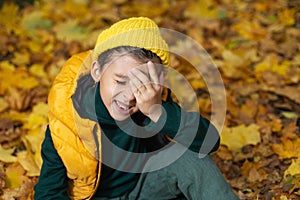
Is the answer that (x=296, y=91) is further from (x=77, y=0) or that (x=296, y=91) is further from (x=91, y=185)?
(x=77, y=0)

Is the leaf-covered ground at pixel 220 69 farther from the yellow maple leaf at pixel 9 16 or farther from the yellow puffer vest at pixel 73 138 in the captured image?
the yellow puffer vest at pixel 73 138

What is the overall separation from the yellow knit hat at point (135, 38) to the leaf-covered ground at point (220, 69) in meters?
0.81

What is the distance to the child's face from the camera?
2.02 metres

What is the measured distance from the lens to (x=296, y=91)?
3.15 meters

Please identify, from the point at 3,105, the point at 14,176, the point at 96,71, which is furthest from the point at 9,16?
the point at 96,71

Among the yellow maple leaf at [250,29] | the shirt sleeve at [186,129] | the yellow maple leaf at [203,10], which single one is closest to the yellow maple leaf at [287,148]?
the shirt sleeve at [186,129]

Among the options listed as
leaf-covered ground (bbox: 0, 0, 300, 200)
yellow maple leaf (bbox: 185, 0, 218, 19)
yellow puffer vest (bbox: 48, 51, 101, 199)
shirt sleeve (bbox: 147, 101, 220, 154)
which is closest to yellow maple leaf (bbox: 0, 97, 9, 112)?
leaf-covered ground (bbox: 0, 0, 300, 200)

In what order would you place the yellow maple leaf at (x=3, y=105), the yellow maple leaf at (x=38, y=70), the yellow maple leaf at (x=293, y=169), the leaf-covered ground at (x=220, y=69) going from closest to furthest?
1. the yellow maple leaf at (x=293, y=169)
2. the leaf-covered ground at (x=220, y=69)
3. the yellow maple leaf at (x=3, y=105)
4. the yellow maple leaf at (x=38, y=70)

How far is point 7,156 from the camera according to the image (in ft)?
8.54

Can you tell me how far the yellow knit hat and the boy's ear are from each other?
4 centimetres

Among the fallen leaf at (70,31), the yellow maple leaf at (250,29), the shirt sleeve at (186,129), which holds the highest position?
the shirt sleeve at (186,129)

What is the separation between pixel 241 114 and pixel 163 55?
3.56 feet

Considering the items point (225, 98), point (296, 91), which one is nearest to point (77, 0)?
point (225, 98)

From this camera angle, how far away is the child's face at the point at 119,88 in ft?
6.61
